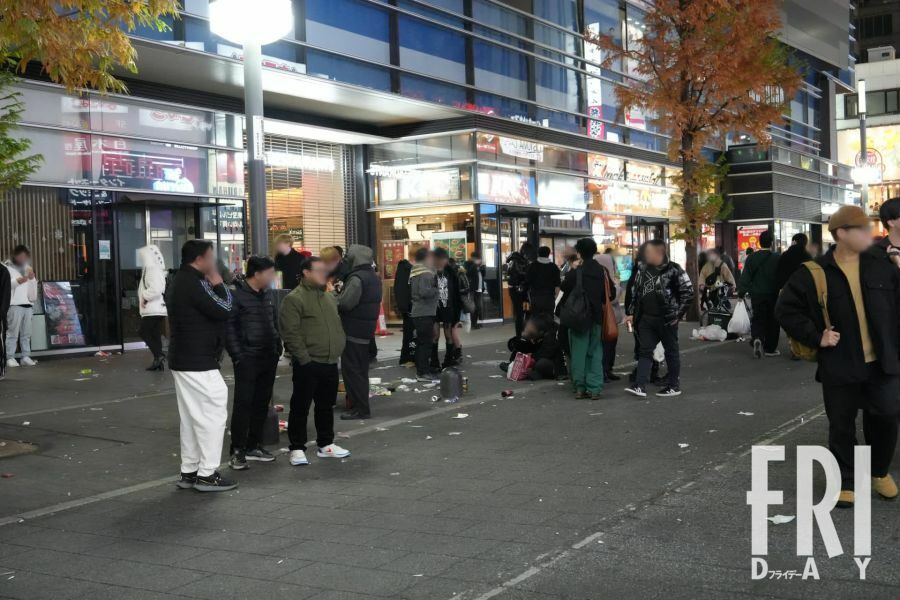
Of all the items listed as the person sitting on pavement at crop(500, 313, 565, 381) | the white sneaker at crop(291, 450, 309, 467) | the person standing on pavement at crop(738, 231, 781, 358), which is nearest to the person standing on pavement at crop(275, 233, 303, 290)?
the person sitting on pavement at crop(500, 313, 565, 381)

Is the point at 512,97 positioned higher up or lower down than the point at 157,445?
higher up

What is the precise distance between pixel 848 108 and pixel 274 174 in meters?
52.7

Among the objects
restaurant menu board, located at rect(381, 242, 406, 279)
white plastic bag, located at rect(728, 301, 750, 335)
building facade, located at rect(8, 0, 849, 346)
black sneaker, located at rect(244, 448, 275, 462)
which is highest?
building facade, located at rect(8, 0, 849, 346)

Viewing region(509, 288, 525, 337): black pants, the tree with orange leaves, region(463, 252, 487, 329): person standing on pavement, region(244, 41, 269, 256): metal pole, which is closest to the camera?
region(244, 41, 269, 256): metal pole

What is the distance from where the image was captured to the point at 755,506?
562cm

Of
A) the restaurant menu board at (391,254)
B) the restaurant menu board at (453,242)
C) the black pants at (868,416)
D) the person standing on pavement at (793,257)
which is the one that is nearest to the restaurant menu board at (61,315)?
the restaurant menu board at (391,254)

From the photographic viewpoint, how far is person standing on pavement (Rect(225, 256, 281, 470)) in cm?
756

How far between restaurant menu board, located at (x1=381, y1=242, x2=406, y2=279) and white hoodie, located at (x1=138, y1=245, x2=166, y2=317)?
975 cm

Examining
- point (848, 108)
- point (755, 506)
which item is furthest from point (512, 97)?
point (848, 108)

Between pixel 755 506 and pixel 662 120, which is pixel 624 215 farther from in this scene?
pixel 755 506

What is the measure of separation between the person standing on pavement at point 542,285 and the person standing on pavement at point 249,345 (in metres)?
5.98

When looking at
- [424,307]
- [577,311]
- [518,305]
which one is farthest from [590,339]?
[518,305]

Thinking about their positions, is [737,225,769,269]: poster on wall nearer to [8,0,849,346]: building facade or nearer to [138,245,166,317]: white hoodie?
[8,0,849,346]: building facade

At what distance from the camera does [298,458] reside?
24.9ft
